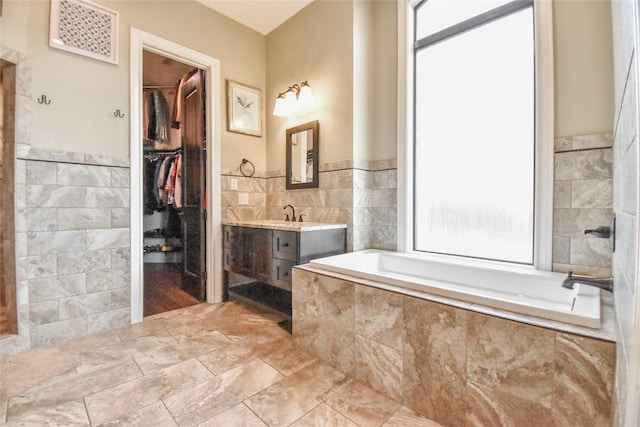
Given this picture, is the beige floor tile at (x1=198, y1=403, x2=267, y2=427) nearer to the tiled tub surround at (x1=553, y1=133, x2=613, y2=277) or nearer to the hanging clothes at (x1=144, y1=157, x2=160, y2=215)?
the tiled tub surround at (x1=553, y1=133, x2=613, y2=277)

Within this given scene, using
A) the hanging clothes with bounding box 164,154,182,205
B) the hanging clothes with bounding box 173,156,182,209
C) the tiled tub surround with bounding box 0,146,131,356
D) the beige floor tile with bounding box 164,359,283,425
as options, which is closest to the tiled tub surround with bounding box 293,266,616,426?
the beige floor tile with bounding box 164,359,283,425

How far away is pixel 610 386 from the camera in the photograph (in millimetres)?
902

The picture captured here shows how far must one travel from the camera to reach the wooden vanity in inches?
86.2

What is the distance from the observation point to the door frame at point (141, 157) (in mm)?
2295

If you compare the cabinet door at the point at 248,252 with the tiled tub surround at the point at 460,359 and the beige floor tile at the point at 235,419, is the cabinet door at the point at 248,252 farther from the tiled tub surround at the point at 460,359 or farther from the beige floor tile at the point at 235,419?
the beige floor tile at the point at 235,419

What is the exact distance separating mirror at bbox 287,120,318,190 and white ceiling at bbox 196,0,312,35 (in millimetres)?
1137

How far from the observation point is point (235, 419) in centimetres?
127

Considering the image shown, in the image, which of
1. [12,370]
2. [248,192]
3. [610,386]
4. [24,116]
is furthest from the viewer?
[248,192]

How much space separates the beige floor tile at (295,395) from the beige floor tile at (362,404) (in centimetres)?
6

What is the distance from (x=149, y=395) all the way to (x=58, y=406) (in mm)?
388

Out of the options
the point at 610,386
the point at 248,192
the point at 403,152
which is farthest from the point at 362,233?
the point at 610,386

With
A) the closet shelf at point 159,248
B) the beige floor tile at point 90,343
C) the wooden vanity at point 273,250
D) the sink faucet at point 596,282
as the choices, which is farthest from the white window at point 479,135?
the closet shelf at point 159,248

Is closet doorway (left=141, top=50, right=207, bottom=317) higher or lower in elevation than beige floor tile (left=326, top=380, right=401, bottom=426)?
higher

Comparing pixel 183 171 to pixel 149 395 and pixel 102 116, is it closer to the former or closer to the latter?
pixel 102 116
